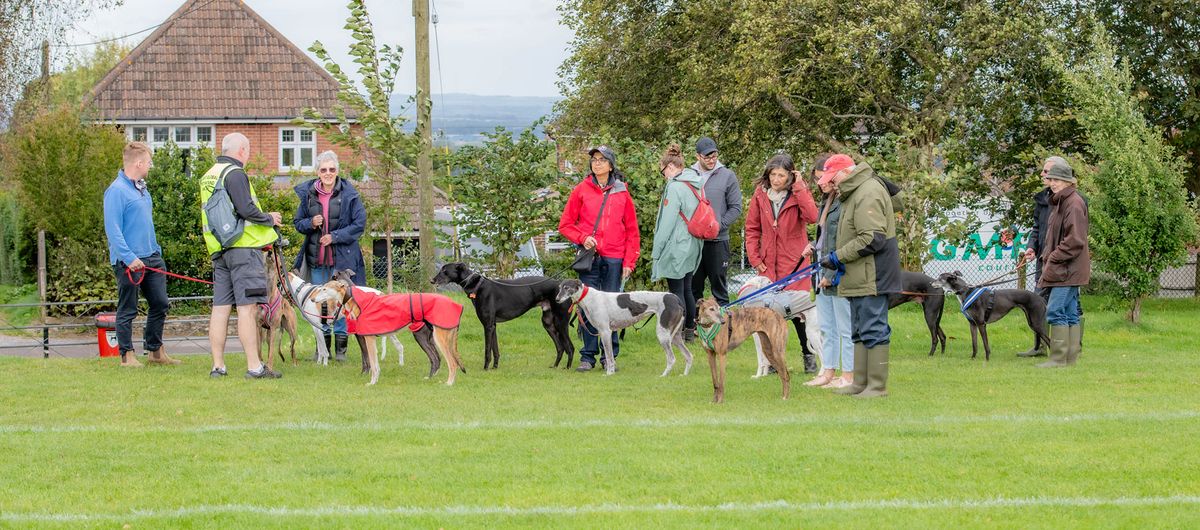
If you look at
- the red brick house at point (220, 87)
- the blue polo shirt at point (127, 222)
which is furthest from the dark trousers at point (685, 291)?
the red brick house at point (220, 87)

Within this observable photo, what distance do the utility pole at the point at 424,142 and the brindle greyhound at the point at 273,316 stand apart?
171 inches

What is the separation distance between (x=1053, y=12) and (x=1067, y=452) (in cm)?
2140

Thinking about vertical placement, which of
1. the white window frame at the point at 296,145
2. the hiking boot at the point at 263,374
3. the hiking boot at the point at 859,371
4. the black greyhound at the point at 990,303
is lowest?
the hiking boot at the point at 263,374

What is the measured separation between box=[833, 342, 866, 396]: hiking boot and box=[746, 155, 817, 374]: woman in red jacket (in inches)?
46.8

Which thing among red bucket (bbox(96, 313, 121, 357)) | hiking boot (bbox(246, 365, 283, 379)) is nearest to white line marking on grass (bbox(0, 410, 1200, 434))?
hiking boot (bbox(246, 365, 283, 379))

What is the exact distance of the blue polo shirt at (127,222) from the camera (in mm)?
10906

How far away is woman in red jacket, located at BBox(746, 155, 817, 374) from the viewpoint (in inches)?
425

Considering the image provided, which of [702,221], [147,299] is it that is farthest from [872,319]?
[147,299]

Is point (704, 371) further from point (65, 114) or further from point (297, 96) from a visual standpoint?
point (297, 96)

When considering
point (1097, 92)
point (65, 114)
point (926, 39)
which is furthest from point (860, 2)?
point (65, 114)

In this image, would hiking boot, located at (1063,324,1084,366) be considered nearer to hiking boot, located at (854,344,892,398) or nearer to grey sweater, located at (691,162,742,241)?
hiking boot, located at (854,344,892,398)

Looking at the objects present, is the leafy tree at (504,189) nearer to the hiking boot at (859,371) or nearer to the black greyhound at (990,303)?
the black greyhound at (990,303)

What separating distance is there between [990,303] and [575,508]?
746cm

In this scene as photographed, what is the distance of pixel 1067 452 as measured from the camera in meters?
7.25
